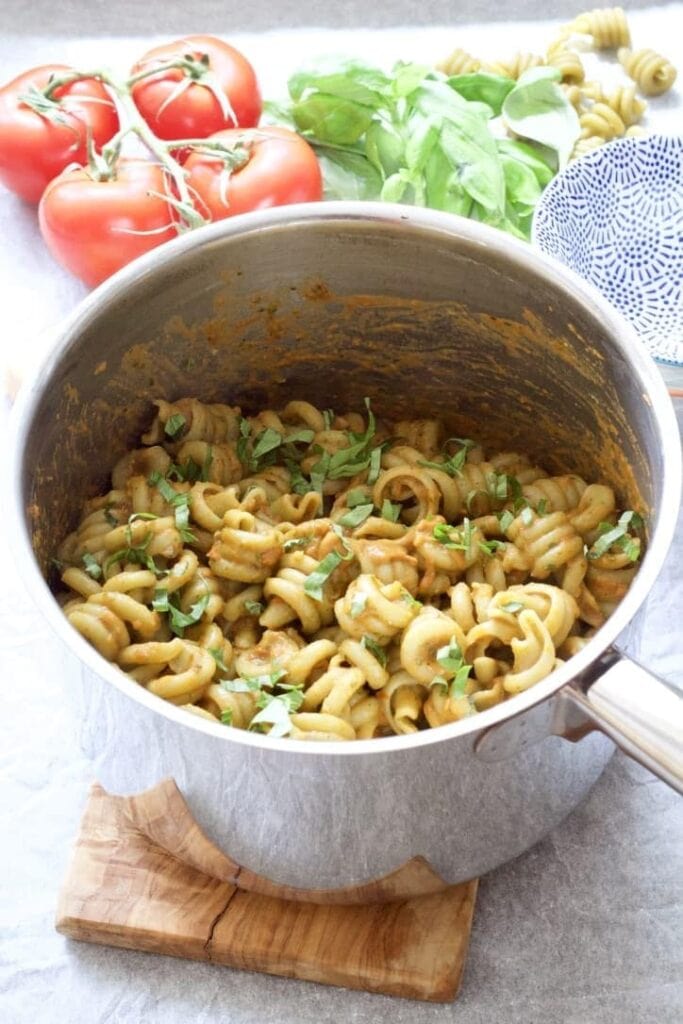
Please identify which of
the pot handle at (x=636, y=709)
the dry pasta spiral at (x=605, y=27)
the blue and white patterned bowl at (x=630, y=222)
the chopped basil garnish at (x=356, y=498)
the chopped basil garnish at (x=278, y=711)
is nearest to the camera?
the pot handle at (x=636, y=709)

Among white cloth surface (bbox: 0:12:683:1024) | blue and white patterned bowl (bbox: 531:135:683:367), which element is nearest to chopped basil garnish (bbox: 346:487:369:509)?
white cloth surface (bbox: 0:12:683:1024)

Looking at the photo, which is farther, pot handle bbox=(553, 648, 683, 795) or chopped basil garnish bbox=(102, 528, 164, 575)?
chopped basil garnish bbox=(102, 528, 164, 575)

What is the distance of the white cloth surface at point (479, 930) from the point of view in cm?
A: 148

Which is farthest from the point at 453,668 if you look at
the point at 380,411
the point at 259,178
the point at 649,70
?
the point at 649,70

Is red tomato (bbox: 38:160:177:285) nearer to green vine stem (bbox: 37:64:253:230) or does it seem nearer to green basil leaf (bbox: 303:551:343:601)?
green vine stem (bbox: 37:64:253:230)

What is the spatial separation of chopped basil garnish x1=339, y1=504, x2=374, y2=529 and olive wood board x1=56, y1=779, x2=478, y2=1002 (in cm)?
45

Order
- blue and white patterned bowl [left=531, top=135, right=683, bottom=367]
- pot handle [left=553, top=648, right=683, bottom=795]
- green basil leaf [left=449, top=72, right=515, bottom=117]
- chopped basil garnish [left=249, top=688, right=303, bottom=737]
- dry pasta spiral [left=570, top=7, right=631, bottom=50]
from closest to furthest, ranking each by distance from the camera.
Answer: pot handle [left=553, top=648, right=683, bottom=795] → chopped basil garnish [left=249, top=688, right=303, bottom=737] → blue and white patterned bowl [left=531, top=135, right=683, bottom=367] → green basil leaf [left=449, top=72, right=515, bottom=117] → dry pasta spiral [left=570, top=7, right=631, bottom=50]

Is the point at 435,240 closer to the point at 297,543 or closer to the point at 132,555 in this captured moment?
the point at 297,543

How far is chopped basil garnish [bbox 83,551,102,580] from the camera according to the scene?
1.54 metres

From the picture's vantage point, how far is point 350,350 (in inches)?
70.6

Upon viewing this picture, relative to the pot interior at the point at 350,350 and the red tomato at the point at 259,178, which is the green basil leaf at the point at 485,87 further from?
the pot interior at the point at 350,350

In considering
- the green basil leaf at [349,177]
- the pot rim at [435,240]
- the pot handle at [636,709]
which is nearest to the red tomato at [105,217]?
the green basil leaf at [349,177]

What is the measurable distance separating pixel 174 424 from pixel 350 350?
277mm

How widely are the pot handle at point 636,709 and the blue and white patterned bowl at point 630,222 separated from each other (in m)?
1.09
